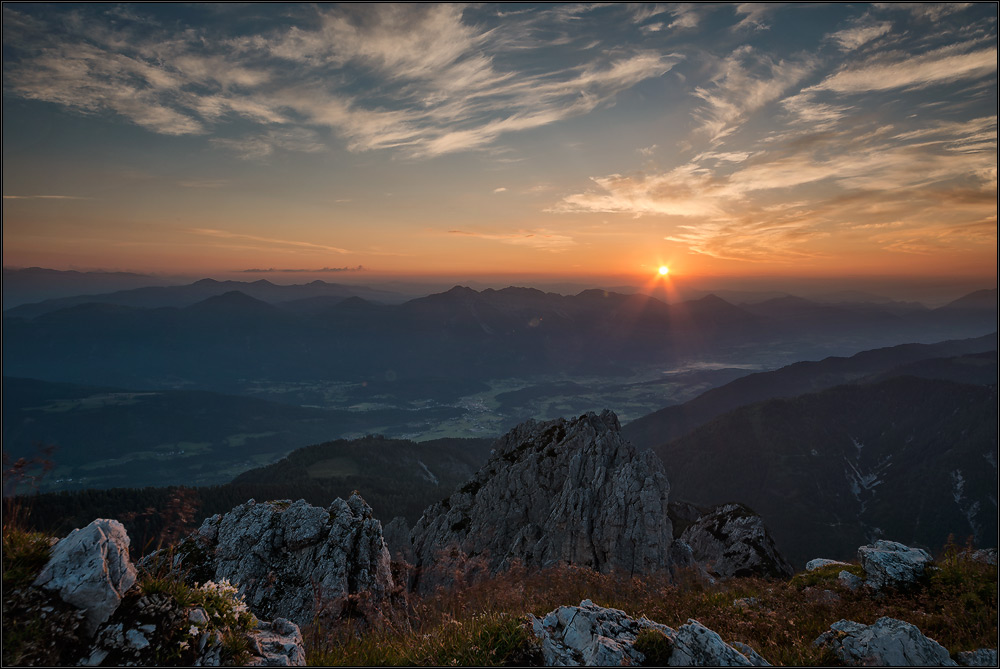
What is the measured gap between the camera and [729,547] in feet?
236

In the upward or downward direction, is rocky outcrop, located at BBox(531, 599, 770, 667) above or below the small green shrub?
below

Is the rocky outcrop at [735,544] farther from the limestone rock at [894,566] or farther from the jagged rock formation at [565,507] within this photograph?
the limestone rock at [894,566]

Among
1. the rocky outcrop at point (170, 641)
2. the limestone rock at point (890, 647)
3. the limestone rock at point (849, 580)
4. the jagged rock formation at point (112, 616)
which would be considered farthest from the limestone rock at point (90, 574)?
the limestone rock at point (849, 580)

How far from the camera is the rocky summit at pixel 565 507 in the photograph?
185 feet

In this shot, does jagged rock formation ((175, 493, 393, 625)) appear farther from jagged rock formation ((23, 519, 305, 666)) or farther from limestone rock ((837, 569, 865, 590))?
limestone rock ((837, 569, 865, 590))

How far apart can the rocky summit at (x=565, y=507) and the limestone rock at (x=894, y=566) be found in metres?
36.9

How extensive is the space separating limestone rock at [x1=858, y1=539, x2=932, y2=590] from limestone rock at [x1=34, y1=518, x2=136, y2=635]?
21642 millimetres

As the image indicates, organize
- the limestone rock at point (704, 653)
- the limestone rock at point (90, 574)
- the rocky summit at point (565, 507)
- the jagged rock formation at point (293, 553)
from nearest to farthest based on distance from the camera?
the limestone rock at point (90, 574), the limestone rock at point (704, 653), the jagged rock formation at point (293, 553), the rocky summit at point (565, 507)

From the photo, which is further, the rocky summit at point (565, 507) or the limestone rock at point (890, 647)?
the rocky summit at point (565, 507)

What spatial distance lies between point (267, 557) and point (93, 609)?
20812 mm

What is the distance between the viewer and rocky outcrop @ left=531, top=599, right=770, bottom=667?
10.7m

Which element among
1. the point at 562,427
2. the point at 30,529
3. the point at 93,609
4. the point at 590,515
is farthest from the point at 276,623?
the point at 562,427

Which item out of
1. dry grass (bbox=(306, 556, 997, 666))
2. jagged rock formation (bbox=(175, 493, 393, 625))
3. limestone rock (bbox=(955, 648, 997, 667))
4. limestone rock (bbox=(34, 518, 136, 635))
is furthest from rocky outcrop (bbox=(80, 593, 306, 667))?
limestone rock (bbox=(955, 648, 997, 667))

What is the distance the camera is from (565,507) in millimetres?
61719
